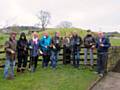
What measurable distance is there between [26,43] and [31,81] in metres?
2.19

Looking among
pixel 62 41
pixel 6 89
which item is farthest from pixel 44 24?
pixel 6 89

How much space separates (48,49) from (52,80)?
2740 millimetres

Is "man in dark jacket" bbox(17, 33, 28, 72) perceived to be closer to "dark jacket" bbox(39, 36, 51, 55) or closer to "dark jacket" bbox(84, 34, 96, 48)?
"dark jacket" bbox(39, 36, 51, 55)

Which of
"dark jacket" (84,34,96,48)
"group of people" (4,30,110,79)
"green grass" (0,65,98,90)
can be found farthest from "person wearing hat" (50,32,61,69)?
"dark jacket" (84,34,96,48)

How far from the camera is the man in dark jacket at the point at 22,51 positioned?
1514 cm

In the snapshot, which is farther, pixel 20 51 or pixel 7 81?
pixel 20 51

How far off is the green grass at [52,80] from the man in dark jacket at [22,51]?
1.21 feet

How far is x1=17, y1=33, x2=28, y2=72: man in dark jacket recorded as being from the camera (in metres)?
15.1

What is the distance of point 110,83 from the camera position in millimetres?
13781

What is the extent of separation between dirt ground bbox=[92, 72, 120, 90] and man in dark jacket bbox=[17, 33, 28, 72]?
348 cm

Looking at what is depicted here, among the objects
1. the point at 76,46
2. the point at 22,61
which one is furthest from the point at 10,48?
the point at 76,46

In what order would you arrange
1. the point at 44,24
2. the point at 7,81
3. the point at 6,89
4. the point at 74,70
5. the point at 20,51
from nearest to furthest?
the point at 6,89 → the point at 7,81 → the point at 20,51 → the point at 74,70 → the point at 44,24

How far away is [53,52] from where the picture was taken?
1658 centimetres

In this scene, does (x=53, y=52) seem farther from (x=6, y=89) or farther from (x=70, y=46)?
(x=6, y=89)
